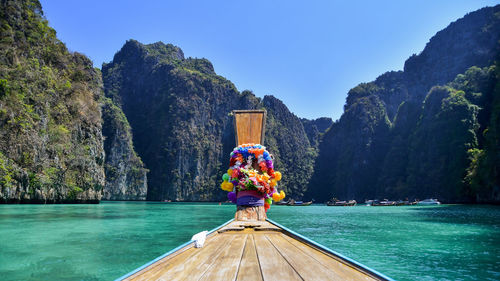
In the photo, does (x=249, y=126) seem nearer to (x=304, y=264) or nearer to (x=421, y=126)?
(x=304, y=264)

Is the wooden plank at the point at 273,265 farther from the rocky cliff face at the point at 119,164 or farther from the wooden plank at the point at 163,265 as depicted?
the rocky cliff face at the point at 119,164

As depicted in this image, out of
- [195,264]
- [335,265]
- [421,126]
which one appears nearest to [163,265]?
→ [195,264]

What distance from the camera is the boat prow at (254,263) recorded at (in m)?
2.95

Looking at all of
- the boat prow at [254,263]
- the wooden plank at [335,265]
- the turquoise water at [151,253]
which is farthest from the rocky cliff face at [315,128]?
the wooden plank at [335,265]

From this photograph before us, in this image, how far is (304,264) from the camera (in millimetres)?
3391

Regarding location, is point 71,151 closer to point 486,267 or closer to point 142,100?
point 486,267

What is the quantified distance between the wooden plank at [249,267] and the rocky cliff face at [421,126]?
180 feet

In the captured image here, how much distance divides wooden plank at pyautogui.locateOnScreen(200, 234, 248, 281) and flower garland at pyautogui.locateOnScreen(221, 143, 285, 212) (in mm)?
3520

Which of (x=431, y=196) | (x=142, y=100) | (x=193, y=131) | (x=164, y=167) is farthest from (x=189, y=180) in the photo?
(x=431, y=196)

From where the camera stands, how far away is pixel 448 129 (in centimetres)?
6838

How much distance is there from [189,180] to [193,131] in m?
16.9

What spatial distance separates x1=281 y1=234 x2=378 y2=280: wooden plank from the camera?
9.61 feet

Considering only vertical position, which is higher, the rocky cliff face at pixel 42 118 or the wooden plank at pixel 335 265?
the rocky cliff face at pixel 42 118

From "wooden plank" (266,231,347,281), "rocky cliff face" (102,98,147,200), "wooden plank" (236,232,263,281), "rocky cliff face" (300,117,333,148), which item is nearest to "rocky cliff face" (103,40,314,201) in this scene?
"rocky cliff face" (102,98,147,200)
